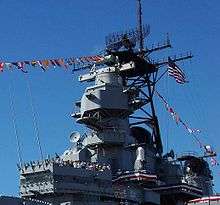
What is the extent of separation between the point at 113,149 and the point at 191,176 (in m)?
6.50

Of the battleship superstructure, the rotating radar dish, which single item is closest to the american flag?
the battleship superstructure

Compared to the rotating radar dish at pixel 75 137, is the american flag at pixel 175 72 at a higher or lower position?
higher

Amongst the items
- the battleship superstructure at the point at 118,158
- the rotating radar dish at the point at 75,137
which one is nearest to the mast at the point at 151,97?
the battleship superstructure at the point at 118,158

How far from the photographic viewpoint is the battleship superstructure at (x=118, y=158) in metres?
30.4

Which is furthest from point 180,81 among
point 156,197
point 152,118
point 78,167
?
point 78,167

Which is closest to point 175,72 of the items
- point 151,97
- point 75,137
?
point 151,97

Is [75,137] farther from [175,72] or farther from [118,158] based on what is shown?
[175,72]

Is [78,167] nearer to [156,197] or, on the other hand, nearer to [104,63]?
[156,197]

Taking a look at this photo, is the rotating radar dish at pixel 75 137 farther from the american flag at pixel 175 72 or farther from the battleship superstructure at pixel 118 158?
the american flag at pixel 175 72

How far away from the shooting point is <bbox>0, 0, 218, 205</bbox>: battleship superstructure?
30391 millimetres

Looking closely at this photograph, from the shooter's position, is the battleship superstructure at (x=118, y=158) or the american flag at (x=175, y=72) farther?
the american flag at (x=175, y=72)

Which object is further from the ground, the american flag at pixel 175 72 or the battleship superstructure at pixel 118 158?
the american flag at pixel 175 72

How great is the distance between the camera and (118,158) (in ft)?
123

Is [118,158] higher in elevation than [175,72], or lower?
lower
